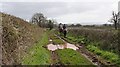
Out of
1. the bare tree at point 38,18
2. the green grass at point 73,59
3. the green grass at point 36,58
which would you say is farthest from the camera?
the bare tree at point 38,18

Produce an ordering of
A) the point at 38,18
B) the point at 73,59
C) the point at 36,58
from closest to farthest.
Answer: the point at 36,58, the point at 73,59, the point at 38,18

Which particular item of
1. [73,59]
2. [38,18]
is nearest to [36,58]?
[73,59]

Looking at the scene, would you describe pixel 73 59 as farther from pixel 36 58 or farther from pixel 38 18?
pixel 38 18

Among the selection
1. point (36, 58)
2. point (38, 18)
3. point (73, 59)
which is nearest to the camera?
point (36, 58)

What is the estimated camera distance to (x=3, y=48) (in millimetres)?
14250

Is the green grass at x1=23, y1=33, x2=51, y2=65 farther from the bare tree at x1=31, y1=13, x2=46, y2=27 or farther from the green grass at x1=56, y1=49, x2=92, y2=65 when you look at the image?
the bare tree at x1=31, y1=13, x2=46, y2=27

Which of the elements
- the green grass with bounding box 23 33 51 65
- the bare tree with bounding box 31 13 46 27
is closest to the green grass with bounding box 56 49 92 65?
the green grass with bounding box 23 33 51 65

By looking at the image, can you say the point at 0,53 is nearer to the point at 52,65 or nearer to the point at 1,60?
the point at 1,60

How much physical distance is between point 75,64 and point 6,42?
5379mm

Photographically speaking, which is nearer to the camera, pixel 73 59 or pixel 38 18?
pixel 73 59

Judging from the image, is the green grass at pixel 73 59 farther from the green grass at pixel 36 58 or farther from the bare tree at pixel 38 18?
the bare tree at pixel 38 18

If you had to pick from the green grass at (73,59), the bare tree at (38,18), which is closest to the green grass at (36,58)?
the green grass at (73,59)

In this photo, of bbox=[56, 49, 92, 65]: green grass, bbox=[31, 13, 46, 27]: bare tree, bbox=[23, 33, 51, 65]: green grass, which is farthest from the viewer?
bbox=[31, 13, 46, 27]: bare tree

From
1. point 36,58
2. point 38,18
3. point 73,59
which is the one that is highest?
point 36,58
